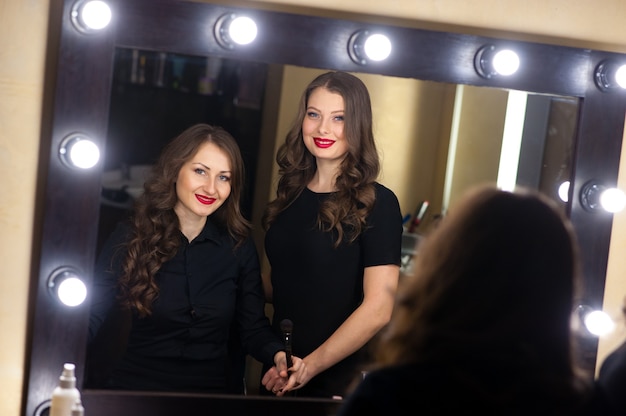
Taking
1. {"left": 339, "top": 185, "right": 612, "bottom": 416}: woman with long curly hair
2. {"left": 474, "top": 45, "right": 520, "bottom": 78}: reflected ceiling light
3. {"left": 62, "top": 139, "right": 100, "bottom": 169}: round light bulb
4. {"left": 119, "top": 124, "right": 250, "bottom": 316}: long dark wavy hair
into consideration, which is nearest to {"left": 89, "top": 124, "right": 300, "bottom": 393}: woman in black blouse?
{"left": 119, "top": 124, "right": 250, "bottom": 316}: long dark wavy hair

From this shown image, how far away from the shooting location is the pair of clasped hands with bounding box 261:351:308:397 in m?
1.69

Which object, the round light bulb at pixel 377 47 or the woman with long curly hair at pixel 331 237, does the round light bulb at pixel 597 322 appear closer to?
the woman with long curly hair at pixel 331 237

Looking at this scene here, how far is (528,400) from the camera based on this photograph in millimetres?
1013

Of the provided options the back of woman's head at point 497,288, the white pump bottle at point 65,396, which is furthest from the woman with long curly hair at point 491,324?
the white pump bottle at point 65,396

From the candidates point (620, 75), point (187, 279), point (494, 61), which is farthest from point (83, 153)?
point (620, 75)

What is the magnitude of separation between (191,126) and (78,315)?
15.1 inches

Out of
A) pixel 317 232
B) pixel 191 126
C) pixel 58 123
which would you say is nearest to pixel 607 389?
pixel 317 232

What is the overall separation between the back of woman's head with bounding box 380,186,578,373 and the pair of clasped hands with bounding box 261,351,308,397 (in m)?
0.65

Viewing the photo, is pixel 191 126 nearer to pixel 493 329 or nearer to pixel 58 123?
pixel 58 123

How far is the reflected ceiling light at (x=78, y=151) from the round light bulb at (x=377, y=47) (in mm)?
519

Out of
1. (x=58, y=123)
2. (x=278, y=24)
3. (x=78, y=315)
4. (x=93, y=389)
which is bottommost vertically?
(x=93, y=389)

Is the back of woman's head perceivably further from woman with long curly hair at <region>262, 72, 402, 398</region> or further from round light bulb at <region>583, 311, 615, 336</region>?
round light bulb at <region>583, 311, 615, 336</region>

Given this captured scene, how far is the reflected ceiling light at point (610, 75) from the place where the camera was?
71.9 inches

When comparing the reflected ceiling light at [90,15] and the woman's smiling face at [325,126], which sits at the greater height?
the reflected ceiling light at [90,15]
